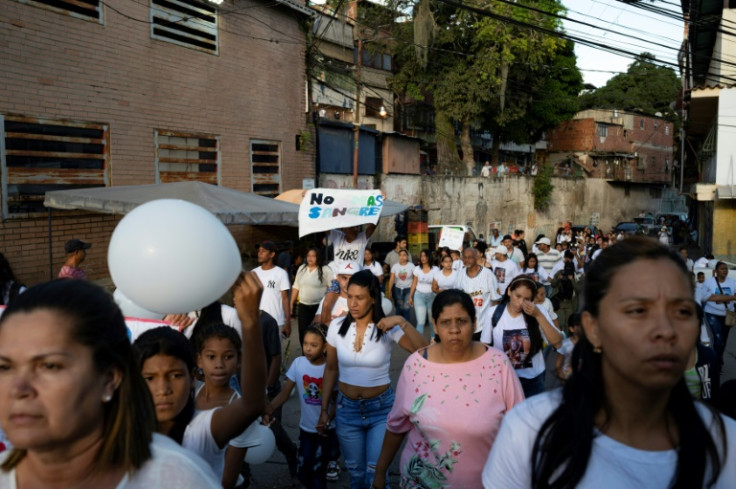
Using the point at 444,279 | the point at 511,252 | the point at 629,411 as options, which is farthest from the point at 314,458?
the point at 511,252

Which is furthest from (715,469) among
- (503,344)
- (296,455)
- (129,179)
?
→ (129,179)

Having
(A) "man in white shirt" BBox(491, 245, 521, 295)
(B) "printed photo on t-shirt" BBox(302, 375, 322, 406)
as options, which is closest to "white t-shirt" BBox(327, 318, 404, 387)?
(B) "printed photo on t-shirt" BBox(302, 375, 322, 406)

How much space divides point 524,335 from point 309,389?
6.18 feet

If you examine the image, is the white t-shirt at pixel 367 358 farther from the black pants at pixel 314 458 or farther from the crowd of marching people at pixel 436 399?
the black pants at pixel 314 458

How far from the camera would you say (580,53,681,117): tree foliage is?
51281 mm

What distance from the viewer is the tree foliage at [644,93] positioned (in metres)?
51.3

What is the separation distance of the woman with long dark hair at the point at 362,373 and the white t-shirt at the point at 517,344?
1188mm

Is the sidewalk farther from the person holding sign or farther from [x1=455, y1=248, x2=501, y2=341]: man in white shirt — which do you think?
the person holding sign

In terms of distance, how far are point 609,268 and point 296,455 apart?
3.92 meters

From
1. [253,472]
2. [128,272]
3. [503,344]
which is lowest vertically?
[253,472]

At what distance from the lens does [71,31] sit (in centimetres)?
1014

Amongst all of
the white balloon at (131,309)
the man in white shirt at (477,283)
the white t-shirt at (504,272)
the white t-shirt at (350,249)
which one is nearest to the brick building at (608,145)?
the white t-shirt at (504,272)

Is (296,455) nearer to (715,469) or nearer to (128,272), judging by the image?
(128,272)

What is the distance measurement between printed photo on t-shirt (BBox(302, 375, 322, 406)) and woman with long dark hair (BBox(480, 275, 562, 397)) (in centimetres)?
156
